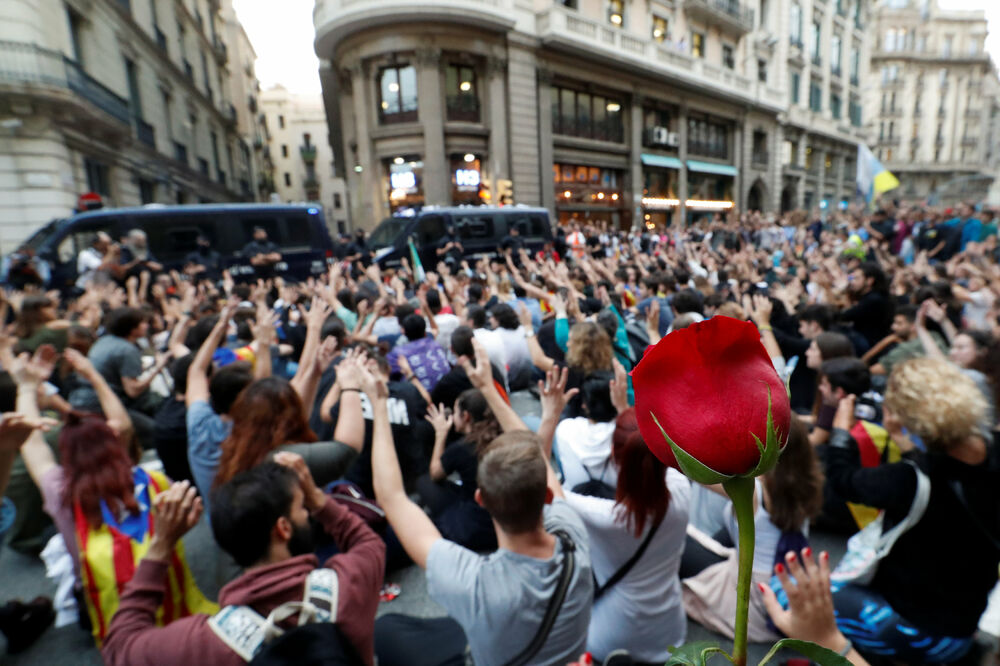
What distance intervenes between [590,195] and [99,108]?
18.2m

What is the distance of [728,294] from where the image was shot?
19.7ft

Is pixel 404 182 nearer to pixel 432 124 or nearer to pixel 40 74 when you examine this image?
pixel 432 124

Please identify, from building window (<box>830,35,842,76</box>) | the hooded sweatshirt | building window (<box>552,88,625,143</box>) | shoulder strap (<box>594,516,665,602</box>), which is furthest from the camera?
building window (<box>830,35,842,76</box>)

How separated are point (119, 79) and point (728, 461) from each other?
2119cm

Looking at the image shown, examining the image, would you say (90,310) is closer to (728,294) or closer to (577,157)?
(728,294)

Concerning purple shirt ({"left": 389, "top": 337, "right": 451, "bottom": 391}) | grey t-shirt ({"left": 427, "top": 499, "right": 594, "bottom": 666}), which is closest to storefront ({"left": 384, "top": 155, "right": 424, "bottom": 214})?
purple shirt ({"left": 389, "top": 337, "right": 451, "bottom": 391})

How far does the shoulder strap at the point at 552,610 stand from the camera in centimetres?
163

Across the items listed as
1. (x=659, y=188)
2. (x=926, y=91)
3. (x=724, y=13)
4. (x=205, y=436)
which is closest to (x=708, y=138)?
(x=659, y=188)

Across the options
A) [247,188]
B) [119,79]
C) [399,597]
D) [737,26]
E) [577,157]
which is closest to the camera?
[399,597]

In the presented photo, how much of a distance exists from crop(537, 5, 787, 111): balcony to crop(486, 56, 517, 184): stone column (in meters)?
2.37

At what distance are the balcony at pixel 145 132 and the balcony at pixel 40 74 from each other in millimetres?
3702

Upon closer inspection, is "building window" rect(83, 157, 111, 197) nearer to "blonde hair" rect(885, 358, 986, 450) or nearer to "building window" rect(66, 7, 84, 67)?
"building window" rect(66, 7, 84, 67)

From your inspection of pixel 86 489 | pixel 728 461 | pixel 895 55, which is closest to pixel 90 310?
pixel 86 489

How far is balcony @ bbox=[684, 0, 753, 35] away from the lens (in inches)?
1016
